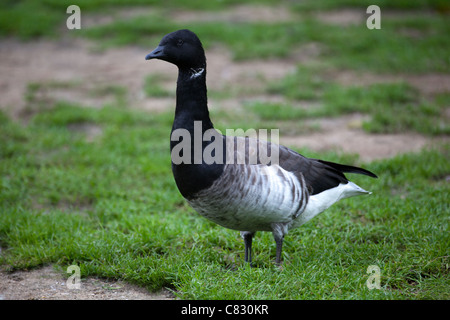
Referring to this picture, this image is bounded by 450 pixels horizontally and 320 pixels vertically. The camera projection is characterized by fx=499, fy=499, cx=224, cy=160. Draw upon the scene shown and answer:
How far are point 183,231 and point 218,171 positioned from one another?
1284 millimetres

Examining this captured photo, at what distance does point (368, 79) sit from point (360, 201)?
4.45 meters

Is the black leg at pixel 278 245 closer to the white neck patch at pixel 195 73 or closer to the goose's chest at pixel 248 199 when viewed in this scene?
the goose's chest at pixel 248 199

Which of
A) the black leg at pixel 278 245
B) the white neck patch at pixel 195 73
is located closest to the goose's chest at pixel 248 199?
the black leg at pixel 278 245

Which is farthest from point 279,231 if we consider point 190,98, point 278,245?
point 190,98

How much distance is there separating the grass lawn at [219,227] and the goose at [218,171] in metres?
0.50

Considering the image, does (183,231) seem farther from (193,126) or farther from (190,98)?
(190,98)

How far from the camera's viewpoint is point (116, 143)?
7180mm

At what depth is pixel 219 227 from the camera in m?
5.15

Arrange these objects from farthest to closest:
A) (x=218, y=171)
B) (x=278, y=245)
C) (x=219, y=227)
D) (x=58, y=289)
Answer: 1. (x=219, y=227)
2. (x=278, y=245)
3. (x=58, y=289)
4. (x=218, y=171)

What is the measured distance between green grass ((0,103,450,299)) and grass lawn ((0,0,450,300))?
0.5 inches

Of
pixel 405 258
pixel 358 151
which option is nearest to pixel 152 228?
pixel 405 258

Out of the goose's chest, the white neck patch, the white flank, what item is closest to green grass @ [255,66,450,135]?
the white flank

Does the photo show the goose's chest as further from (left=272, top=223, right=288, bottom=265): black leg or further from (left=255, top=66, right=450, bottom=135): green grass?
(left=255, top=66, right=450, bottom=135): green grass

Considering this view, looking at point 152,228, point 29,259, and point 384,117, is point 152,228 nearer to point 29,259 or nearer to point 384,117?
point 29,259
